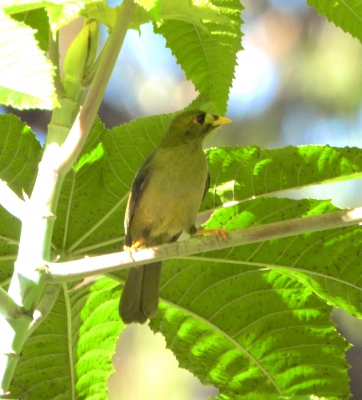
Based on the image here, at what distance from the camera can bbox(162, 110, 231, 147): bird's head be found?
7.29 feet

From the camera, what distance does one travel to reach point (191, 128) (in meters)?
2.36

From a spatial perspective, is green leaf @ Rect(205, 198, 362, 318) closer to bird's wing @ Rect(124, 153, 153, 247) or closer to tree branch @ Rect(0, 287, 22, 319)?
bird's wing @ Rect(124, 153, 153, 247)

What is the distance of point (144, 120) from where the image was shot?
1692mm

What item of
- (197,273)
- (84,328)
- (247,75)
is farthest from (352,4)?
(247,75)

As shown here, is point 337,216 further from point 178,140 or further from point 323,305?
point 178,140

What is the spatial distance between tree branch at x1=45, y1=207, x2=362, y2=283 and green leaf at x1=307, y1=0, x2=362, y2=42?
0.49 metres

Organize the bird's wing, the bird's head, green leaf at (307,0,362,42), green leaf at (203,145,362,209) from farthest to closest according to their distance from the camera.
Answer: the bird's head < the bird's wing < green leaf at (203,145,362,209) < green leaf at (307,0,362,42)

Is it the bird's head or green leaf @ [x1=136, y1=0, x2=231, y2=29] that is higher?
the bird's head

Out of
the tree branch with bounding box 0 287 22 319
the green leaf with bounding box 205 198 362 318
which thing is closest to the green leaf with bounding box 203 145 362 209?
the green leaf with bounding box 205 198 362 318

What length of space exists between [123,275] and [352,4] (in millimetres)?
1003

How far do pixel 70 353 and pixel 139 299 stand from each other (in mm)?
249

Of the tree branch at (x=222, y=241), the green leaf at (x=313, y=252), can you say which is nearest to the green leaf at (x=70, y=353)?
the green leaf at (x=313, y=252)

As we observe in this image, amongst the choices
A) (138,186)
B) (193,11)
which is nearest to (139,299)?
(138,186)

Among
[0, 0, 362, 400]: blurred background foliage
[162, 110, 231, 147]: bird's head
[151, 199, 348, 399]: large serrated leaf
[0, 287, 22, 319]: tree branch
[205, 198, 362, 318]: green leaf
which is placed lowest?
[0, 287, 22, 319]: tree branch
